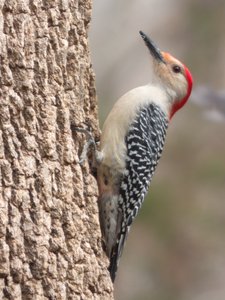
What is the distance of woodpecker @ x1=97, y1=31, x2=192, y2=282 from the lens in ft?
22.9

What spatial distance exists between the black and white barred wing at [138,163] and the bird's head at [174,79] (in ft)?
1.40

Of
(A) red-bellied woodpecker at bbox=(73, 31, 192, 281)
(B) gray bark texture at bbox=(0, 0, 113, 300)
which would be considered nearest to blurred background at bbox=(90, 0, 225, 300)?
(A) red-bellied woodpecker at bbox=(73, 31, 192, 281)

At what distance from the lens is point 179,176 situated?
49.1ft

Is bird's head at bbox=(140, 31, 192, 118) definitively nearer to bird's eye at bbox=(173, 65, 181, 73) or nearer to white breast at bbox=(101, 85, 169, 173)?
bird's eye at bbox=(173, 65, 181, 73)

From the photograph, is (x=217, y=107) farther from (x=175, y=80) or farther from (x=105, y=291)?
(x=105, y=291)

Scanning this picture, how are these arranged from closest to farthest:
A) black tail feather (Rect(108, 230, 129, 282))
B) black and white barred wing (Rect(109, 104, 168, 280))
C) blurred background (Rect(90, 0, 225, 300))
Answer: black tail feather (Rect(108, 230, 129, 282)) < black and white barred wing (Rect(109, 104, 168, 280)) < blurred background (Rect(90, 0, 225, 300))

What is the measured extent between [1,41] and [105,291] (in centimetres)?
163

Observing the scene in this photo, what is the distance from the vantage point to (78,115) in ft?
21.6

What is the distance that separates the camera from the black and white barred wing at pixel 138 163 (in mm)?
7102

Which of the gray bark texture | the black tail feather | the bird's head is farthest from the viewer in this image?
the bird's head

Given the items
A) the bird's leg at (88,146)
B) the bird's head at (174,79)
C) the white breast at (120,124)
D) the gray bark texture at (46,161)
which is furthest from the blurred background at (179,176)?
the gray bark texture at (46,161)

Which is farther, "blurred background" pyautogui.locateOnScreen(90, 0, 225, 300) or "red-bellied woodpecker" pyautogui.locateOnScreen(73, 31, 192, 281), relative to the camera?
"blurred background" pyautogui.locateOnScreen(90, 0, 225, 300)

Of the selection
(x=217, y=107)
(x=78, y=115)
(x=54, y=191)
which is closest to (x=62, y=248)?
(x=54, y=191)

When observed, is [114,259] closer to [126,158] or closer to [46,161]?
[126,158]
